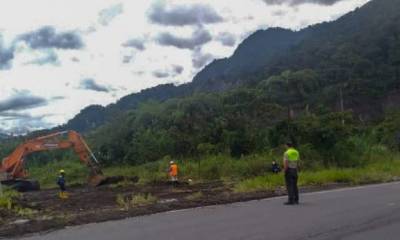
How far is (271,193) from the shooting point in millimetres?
21266

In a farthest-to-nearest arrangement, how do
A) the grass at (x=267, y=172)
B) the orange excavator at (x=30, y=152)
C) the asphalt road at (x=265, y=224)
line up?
the orange excavator at (x=30, y=152) < the grass at (x=267, y=172) < the asphalt road at (x=265, y=224)

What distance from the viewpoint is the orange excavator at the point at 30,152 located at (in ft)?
131

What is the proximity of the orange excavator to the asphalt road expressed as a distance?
82.3 ft

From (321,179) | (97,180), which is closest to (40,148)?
(97,180)

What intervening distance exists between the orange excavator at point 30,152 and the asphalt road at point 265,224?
987 inches

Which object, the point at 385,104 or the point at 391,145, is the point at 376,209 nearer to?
the point at 391,145

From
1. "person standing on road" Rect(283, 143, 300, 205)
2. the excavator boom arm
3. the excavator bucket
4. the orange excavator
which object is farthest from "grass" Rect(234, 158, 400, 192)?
the excavator boom arm

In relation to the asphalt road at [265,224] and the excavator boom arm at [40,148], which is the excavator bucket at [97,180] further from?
the asphalt road at [265,224]

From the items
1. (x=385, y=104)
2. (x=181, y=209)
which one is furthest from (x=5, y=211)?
(x=385, y=104)

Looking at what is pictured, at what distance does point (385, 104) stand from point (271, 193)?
79.9m

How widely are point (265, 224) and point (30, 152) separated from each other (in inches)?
1191

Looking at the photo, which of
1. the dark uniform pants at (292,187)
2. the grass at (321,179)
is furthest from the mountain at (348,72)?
the dark uniform pants at (292,187)

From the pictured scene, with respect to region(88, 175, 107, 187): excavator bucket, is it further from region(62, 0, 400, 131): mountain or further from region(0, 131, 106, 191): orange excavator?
region(62, 0, 400, 131): mountain

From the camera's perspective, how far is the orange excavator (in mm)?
39969
